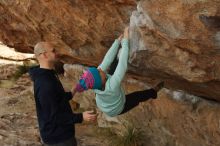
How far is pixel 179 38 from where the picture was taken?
4738 mm

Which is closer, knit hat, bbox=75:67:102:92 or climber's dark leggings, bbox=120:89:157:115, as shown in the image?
knit hat, bbox=75:67:102:92

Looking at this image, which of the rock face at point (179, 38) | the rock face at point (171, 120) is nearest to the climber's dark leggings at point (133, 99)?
the rock face at point (179, 38)

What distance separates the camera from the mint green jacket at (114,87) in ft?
17.3

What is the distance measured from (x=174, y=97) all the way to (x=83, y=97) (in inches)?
134

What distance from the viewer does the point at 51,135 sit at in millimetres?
5348

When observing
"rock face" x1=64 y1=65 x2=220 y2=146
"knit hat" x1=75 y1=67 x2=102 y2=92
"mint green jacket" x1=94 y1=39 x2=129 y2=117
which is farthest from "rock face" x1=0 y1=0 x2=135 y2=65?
"rock face" x1=64 y1=65 x2=220 y2=146

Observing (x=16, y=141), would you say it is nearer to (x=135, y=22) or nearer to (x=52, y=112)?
(x=52, y=112)

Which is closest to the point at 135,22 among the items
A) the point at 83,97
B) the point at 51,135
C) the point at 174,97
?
the point at 51,135

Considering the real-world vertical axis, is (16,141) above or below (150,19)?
below

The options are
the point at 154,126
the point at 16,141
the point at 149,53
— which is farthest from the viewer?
the point at 16,141

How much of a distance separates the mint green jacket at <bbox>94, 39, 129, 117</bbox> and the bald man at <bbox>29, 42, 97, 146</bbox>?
339 millimetres

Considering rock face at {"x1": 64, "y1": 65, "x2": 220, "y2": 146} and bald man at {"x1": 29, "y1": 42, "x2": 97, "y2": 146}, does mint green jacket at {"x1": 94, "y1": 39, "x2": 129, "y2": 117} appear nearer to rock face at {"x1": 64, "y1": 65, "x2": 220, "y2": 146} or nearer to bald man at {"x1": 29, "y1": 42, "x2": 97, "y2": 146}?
bald man at {"x1": 29, "y1": 42, "x2": 97, "y2": 146}

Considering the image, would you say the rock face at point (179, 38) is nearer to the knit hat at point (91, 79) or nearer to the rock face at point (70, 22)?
the knit hat at point (91, 79)

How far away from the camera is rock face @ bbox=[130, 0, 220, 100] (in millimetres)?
4488
